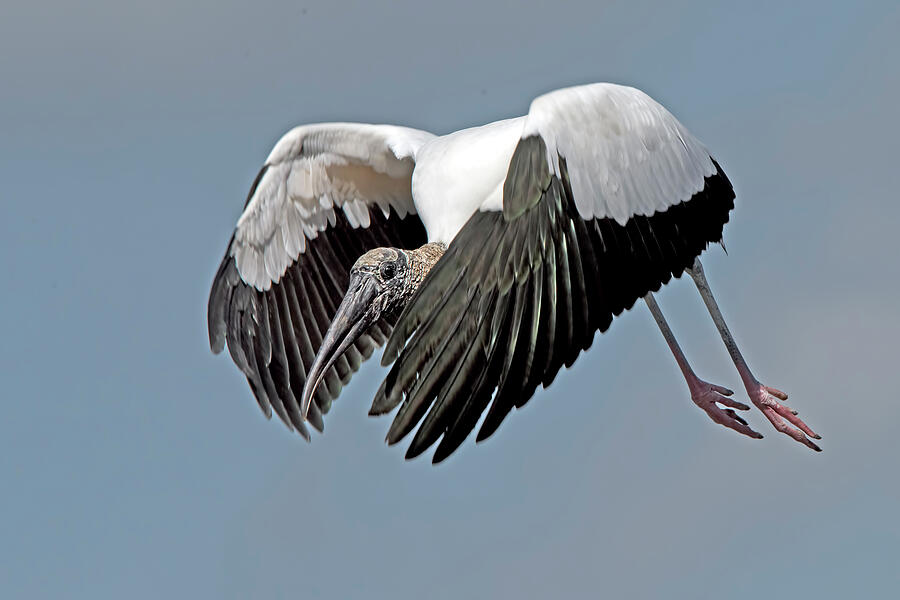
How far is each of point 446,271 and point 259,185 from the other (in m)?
3.61

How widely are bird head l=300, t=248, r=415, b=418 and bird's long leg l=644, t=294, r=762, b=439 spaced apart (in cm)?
207

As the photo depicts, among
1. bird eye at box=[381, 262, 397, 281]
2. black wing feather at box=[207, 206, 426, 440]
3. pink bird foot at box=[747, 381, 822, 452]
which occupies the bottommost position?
pink bird foot at box=[747, 381, 822, 452]

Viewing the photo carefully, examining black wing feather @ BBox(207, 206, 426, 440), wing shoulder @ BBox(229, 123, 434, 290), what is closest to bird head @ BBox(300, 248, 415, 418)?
wing shoulder @ BBox(229, 123, 434, 290)

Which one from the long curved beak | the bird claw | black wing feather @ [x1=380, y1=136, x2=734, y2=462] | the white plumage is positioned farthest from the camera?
the bird claw

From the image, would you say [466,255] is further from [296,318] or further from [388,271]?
[296,318]

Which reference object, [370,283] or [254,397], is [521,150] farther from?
[254,397]

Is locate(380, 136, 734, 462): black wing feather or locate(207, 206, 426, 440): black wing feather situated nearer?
locate(380, 136, 734, 462): black wing feather

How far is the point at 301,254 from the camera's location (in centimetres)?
1157

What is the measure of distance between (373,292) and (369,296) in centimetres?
4

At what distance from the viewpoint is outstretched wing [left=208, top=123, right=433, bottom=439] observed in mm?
11172

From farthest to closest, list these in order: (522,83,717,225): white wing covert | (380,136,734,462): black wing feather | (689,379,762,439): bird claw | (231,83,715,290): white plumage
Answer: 1. (689,379,762,439): bird claw
2. (231,83,715,290): white plumage
3. (522,83,717,225): white wing covert
4. (380,136,734,462): black wing feather

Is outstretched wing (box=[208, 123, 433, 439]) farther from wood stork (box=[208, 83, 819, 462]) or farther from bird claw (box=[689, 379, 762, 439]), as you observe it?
bird claw (box=[689, 379, 762, 439])

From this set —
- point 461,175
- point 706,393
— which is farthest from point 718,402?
point 461,175

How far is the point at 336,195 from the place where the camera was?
11.4m
